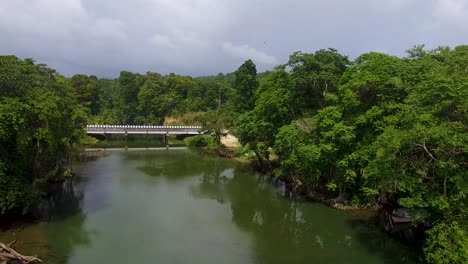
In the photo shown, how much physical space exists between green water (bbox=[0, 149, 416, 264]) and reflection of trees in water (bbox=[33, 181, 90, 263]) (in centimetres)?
5

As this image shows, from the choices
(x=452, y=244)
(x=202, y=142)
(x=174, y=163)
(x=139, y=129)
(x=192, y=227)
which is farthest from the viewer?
(x=139, y=129)

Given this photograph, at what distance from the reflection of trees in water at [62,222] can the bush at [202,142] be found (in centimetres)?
2783

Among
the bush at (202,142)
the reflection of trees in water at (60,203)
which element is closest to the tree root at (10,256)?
the reflection of trees in water at (60,203)

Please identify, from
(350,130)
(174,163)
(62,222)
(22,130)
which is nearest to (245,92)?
(174,163)

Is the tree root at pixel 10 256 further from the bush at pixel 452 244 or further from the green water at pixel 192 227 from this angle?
the bush at pixel 452 244

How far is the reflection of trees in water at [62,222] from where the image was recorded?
1945 cm

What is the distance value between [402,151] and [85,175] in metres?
31.2

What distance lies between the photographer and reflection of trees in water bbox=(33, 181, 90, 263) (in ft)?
63.8

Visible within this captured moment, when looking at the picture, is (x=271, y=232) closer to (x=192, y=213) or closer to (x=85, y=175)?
(x=192, y=213)

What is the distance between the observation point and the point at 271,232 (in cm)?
2389

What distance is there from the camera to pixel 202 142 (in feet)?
206

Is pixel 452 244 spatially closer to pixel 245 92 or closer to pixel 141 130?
pixel 245 92

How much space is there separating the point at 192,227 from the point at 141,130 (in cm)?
4507

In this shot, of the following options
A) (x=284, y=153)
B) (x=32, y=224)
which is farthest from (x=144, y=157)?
(x=32, y=224)
